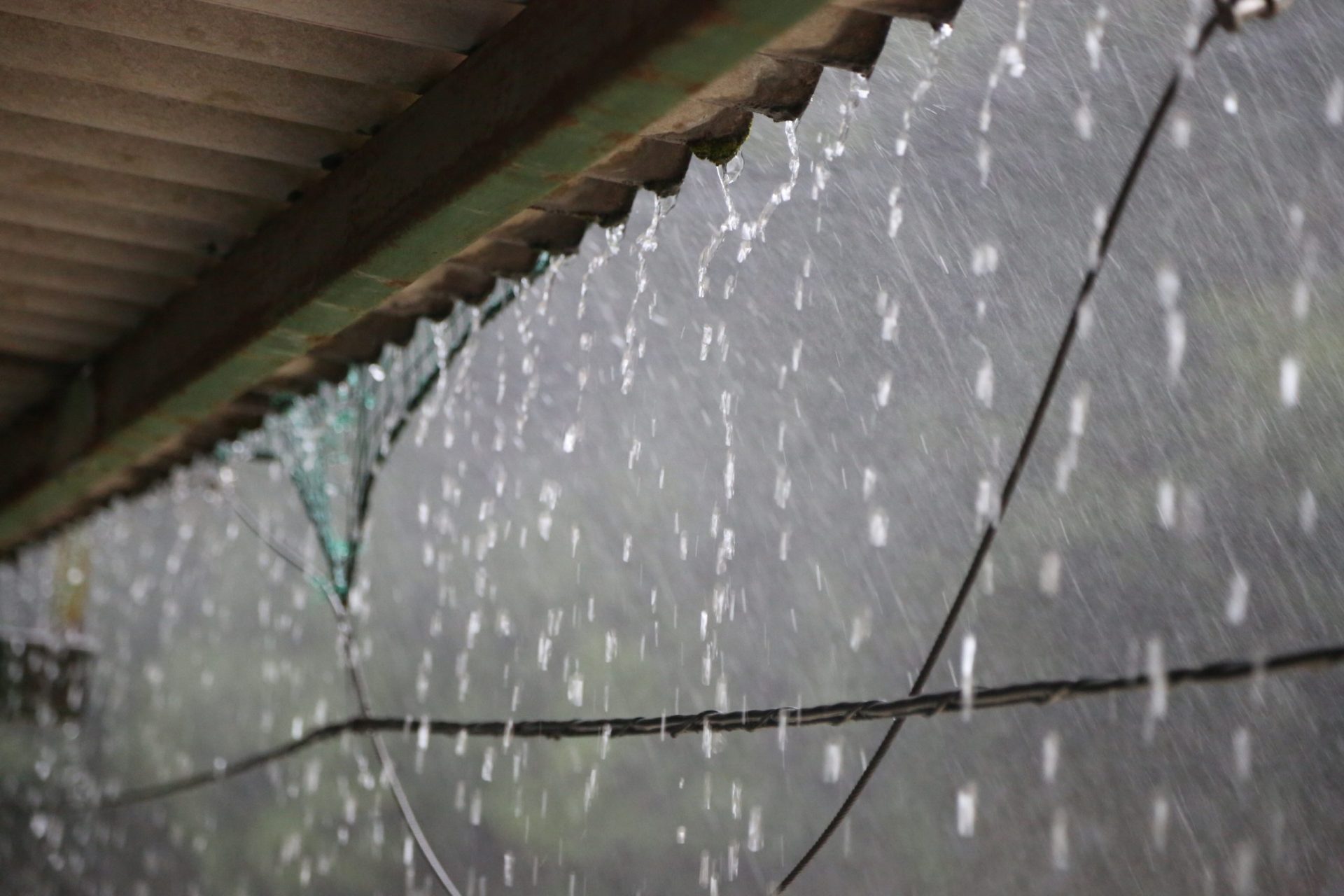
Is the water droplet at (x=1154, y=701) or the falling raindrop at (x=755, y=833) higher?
the water droplet at (x=1154, y=701)

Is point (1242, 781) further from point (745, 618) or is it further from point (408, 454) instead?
point (408, 454)

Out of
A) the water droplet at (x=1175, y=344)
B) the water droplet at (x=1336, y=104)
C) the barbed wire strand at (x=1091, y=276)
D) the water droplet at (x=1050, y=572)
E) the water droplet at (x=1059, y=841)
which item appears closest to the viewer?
the barbed wire strand at (x=1091, y=276)

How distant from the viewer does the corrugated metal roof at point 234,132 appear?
1.98 meters

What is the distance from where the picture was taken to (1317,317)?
9.77 meters

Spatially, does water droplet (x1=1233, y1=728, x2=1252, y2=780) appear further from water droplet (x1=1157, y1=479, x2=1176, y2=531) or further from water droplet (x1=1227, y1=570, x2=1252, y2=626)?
water droplet (x1=1157, y1=479, x2=1176, y2=531)

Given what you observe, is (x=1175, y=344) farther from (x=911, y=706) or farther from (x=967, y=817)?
(x=911, y=706)

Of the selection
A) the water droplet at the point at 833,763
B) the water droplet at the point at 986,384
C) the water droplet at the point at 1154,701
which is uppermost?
the water droplet at the point at 986,384

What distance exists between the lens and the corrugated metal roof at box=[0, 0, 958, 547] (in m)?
1.98

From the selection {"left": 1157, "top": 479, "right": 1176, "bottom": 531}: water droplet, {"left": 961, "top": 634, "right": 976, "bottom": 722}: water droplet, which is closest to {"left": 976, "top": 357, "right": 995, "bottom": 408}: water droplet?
{"left": 1157, "top": 479, "right": 1176, "bottom": 531}: water droplet

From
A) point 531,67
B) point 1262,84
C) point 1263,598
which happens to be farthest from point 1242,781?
point 531,67

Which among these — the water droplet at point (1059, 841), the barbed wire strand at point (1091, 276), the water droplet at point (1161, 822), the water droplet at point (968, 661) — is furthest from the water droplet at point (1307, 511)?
the barbed wire strand at point (1091, 276)

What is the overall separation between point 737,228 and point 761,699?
4.11 meters

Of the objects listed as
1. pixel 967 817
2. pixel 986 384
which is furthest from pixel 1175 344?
pixel 967 817

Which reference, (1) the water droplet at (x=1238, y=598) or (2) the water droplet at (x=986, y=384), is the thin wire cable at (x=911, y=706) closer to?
(1) the water droplet at (x=1238, y=598)
